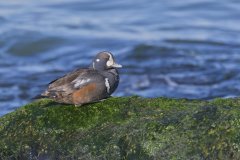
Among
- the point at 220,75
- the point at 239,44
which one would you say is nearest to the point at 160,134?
the point at 220,75

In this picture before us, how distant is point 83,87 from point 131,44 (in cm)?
1133

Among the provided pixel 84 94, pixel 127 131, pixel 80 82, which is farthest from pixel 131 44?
pixel 127 131

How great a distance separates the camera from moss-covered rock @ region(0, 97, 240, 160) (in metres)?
7.47

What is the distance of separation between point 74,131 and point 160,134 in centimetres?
92

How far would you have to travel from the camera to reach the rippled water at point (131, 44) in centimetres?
1623

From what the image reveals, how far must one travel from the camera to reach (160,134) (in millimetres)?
7641

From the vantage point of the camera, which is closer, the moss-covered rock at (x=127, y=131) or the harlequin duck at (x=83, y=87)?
the moss-covered rock at (x=127, y=131)

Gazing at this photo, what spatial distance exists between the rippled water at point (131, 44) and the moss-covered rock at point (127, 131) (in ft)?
20.0

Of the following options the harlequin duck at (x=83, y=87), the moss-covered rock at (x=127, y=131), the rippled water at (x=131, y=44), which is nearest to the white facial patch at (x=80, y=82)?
the harlequin duck at (x=83, y=87)

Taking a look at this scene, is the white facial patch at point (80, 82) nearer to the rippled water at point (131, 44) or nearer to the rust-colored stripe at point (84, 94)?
the rust-colored stripe at point (84, 94)

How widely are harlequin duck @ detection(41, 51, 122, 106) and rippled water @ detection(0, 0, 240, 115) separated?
5.66 m

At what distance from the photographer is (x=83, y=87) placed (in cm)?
853

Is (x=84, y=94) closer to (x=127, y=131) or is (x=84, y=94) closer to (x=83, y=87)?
(x=83, y=87)

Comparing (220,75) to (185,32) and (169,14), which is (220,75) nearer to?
(185,32)
